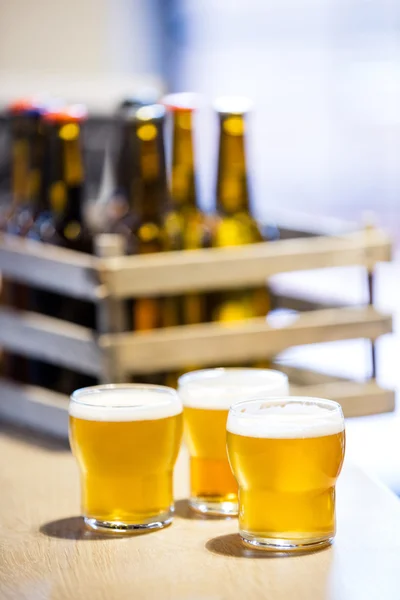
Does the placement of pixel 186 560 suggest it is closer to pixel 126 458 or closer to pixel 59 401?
pixel 126 458

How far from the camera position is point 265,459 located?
99 centimetres

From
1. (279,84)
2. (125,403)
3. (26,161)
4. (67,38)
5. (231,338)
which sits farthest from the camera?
(279,84)

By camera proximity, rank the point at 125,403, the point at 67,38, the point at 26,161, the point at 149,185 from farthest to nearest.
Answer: the point at 67,38
the point at 26,161
the point at 149,185
the point at 125,403

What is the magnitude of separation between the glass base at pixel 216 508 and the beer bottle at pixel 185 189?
569 millimetres

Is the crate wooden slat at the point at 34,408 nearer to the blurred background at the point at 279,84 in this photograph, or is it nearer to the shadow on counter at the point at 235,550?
the blurred background at the point at 279,84

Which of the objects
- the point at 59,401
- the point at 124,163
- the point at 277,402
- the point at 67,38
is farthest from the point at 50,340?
the point at 67,38

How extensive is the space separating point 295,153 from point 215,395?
37.7ft

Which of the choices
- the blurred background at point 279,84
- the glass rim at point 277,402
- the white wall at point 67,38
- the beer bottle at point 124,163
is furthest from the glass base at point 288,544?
the white wall at point 67,38

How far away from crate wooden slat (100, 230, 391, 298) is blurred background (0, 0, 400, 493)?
161 millimetres

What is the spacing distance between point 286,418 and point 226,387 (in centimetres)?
16

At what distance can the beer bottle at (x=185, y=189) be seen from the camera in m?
1.75

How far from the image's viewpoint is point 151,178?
5.68 ft

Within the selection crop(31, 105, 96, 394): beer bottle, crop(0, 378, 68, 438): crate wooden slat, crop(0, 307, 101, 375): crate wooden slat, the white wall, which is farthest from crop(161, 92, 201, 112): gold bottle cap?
the white wall

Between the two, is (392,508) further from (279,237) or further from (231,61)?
(231,61)
